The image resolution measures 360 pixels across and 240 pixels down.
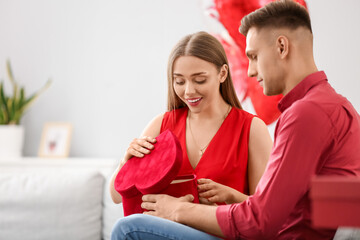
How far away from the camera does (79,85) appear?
3.20m

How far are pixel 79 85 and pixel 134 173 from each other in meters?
1.85

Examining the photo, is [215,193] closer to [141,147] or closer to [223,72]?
[141,147]

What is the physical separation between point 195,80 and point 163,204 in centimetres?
58

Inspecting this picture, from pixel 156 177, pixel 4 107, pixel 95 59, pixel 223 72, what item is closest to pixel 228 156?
pixel 223 72

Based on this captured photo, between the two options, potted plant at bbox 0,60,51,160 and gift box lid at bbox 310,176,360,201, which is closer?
gift box lid at bbox 310,176,360,201

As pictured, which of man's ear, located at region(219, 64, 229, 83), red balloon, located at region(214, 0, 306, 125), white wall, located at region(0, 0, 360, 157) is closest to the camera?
man's ear, located at region(219, 64, 229, 83)

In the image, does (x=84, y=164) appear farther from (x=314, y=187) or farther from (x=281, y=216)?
(x=314, y=187)

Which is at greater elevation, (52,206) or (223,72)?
(223,72)

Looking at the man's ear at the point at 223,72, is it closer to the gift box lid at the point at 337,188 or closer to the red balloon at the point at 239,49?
the red balloon at the point at 239,49

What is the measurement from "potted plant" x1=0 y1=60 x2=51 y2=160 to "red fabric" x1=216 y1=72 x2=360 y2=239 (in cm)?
230

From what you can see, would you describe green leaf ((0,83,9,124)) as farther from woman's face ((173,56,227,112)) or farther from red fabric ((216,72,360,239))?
red fabric ((216,72,360,239))

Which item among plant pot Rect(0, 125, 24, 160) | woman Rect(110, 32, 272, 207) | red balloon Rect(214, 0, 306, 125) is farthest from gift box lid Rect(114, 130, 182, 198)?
plant pot Rect(0, 125, 24, 160)

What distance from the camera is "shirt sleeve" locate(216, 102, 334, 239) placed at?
1045 mm

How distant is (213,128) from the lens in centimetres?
189
